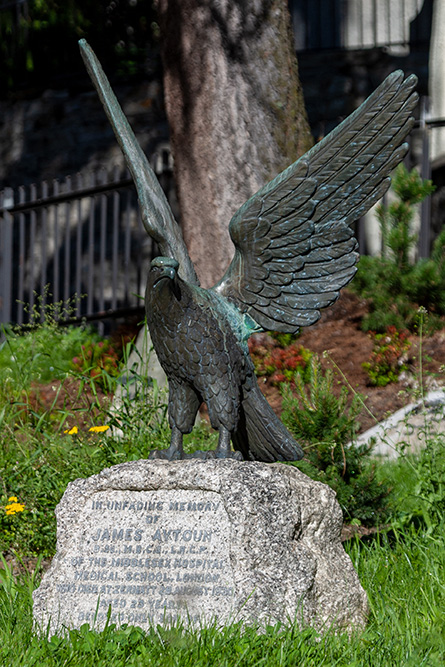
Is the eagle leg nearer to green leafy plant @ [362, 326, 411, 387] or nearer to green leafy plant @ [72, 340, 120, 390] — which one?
green leafy plant @ [362, 326, 411, 387]

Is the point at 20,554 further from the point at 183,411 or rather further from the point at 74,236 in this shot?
the point at 74,236

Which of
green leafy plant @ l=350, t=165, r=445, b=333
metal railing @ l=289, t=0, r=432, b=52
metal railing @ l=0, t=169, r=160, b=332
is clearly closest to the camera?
green leafy plant @ l=350, t=165, r=445, b=333

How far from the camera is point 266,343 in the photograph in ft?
22.6

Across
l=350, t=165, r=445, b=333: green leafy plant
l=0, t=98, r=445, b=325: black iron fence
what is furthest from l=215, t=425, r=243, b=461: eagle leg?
l=0, t=98, r=445, b=325: black iron fence

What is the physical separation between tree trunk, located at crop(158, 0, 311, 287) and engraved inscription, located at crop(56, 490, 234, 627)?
12.3 feet

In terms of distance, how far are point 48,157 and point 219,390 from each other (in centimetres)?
895

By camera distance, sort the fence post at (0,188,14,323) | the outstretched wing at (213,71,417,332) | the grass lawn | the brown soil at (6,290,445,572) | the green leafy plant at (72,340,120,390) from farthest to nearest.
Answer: the fence post at (0,188,14,323) → the green leafy plant at (72,340,120,390) → the brown soil at (6,290,445,572) → the outstretched wing at (213,71,417,332) → the grass lawn

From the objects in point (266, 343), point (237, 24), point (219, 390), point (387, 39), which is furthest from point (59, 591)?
point (387, 39)

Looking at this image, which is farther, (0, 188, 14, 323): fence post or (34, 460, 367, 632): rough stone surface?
(0, 188, 14, 323): fence post

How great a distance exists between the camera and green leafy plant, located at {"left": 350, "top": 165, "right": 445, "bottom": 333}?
21.5 feet

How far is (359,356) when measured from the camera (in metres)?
6.58

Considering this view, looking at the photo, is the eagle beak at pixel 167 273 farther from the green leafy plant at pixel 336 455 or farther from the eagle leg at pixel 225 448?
the green leafy plant at pixel 336 455

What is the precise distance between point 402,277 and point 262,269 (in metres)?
3.00

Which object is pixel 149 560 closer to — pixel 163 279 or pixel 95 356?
pixel 163 279
